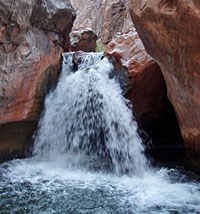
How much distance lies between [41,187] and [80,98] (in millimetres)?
2504

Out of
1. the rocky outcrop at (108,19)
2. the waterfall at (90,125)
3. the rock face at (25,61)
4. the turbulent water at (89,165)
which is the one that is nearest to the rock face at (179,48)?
the turbulent water at (89,165)

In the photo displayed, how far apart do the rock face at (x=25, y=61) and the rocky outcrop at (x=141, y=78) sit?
137cm

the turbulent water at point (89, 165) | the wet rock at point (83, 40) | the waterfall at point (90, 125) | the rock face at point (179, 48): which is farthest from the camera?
the wet rock at point (83, 40)

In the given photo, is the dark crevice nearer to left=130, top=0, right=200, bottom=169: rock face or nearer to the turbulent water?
the turbulent water

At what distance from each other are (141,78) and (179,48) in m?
2.23

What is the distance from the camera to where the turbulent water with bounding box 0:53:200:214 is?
13.0ft

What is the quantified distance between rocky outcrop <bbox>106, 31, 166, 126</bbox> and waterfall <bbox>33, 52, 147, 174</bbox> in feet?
0.99

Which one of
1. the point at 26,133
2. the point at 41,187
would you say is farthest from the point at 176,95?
the point at 26,133

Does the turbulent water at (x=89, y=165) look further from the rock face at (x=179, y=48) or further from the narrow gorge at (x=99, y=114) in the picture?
the rock face at (x=179, y=48)

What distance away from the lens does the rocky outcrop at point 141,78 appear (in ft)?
20.8

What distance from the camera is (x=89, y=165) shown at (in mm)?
5602

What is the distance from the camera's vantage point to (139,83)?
6.42m

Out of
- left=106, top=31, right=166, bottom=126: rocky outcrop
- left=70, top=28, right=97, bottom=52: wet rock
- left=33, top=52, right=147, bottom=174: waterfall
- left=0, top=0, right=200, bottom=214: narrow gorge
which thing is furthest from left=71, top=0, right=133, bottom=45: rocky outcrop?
left=33, top=52, right=147, bottom=174: waterfall

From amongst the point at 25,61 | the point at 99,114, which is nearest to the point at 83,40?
the point at 99,114
